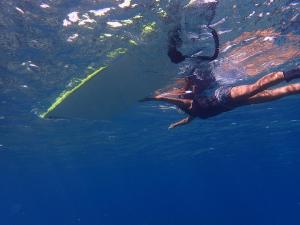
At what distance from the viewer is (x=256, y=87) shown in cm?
820

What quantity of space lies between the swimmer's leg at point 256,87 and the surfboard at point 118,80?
16.3 ft

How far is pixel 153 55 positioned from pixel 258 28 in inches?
178

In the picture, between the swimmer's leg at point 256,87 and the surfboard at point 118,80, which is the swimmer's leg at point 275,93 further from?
the surfboard at point 118,80

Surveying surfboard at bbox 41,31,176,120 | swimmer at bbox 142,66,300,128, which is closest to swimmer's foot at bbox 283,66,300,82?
swimmer at bbox 142,66,300,128

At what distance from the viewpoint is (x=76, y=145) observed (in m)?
36.7

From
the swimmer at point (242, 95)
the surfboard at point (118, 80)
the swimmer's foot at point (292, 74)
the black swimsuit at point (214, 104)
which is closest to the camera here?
the swimmer's foot at point (292, 74)

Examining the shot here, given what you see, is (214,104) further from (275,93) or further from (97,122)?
(97,122)

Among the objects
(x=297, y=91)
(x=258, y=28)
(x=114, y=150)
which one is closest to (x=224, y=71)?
(x=258, y=28)

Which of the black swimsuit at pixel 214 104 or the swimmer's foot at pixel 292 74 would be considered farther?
the black swimsuit at pixel 214 104

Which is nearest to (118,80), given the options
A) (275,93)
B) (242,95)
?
(242,95)

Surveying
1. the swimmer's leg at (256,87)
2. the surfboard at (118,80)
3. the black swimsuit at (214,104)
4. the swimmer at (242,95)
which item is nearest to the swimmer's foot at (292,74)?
the swimmer at (242,95)

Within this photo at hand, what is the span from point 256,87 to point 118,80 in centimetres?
782

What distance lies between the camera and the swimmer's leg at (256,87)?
25.9 ft

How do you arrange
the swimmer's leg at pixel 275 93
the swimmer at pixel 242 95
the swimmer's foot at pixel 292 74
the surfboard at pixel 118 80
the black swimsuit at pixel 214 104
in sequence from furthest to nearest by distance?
the surfboard at pixel 118 80
the black swimsuit at pixel 214 104
the swimmer at pixel 242 95
the swimmer's leg at pixel 275 93
the swimmer's foot at pixel 292 74
